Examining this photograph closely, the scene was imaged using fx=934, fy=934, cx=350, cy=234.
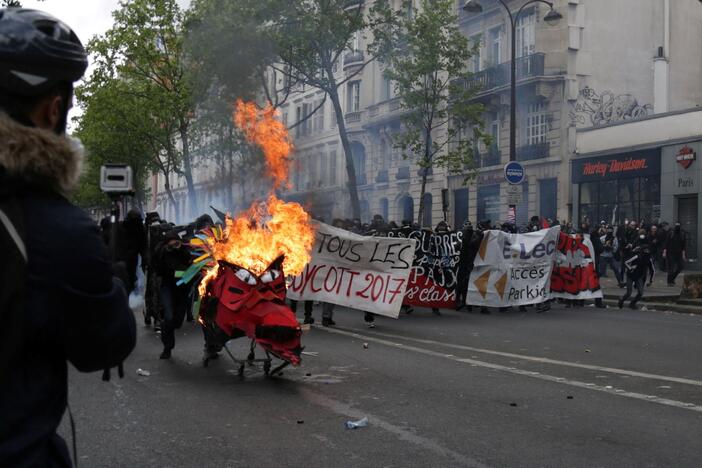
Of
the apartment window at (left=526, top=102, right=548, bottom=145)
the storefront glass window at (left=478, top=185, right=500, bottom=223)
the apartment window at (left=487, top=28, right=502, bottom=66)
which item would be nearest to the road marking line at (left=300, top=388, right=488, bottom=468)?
A: the apartment window at (left=526, top=102, right=548, bottom=145)

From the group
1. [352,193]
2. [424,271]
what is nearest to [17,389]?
[424,271]

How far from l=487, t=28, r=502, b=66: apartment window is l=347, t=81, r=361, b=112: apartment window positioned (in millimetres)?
11215

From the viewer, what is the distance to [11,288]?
188cm

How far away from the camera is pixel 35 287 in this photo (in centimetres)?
193

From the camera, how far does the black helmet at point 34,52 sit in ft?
6.56

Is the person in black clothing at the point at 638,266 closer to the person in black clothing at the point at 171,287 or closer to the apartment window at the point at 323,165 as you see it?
Result: the person in black clothing at the point at 171,287

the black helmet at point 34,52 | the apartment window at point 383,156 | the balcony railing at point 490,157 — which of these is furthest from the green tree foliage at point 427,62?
the black helmet at point 34,52

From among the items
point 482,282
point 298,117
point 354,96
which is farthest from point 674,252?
point 298,117

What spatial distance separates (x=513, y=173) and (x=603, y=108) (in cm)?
1411

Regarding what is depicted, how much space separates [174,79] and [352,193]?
19282 millimetres

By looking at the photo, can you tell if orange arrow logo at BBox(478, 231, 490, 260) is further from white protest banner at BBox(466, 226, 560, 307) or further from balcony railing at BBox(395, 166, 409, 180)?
balcony railing at BBox(395, 166, 409, 180)

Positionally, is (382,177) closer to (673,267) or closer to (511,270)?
(673,267)

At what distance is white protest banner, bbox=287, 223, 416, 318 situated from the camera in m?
15.1

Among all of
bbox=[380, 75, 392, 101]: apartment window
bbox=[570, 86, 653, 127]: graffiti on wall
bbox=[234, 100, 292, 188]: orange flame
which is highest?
bbox=[380, 75, 392, 101]: apartment window
